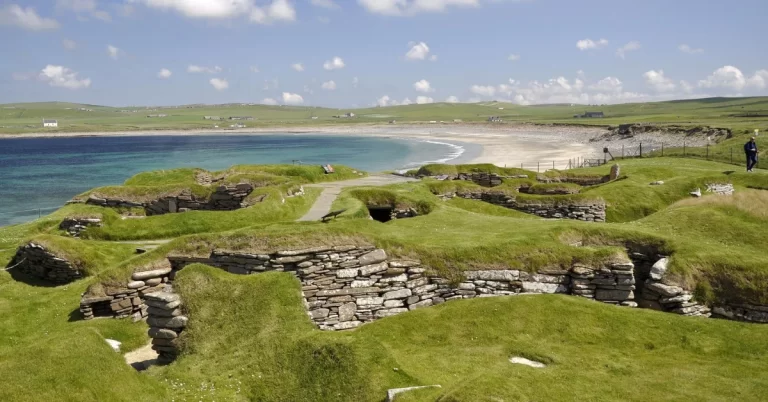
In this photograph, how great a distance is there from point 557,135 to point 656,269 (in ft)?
548

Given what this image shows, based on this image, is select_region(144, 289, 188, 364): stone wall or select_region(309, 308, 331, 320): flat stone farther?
select_region(309, 308, 331, 320): flat stone

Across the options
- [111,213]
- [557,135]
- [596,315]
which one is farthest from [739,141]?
[557,135]

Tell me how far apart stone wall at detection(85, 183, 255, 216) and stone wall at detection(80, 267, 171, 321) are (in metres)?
17.3

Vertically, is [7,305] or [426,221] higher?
[426,221]

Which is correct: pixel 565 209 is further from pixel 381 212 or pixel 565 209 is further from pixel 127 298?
pixel 127 298

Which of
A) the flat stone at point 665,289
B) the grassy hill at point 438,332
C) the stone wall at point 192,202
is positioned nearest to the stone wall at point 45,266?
the grassy hill at point 438,332

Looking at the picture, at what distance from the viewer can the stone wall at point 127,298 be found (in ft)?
62.5

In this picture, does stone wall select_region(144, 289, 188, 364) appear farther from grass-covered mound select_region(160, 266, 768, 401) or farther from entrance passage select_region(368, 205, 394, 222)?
entrance passage select_region(368, 205, 394, 222)

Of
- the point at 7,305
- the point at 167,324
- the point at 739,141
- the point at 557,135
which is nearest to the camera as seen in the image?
the point at 167,324

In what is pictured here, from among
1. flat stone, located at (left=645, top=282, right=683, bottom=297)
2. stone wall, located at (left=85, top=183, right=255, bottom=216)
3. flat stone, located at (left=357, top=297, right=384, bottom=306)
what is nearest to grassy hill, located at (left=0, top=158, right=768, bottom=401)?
flat stone, located at (left=645, top=282, right=683, bottom=297)

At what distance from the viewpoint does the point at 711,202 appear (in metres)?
25.1

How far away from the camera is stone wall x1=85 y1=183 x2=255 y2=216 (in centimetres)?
3675

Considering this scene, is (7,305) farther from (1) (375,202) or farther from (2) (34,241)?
(1) (375,202)

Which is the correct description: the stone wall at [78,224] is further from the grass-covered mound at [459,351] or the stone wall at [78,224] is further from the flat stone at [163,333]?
the flat stone at [163,333]
